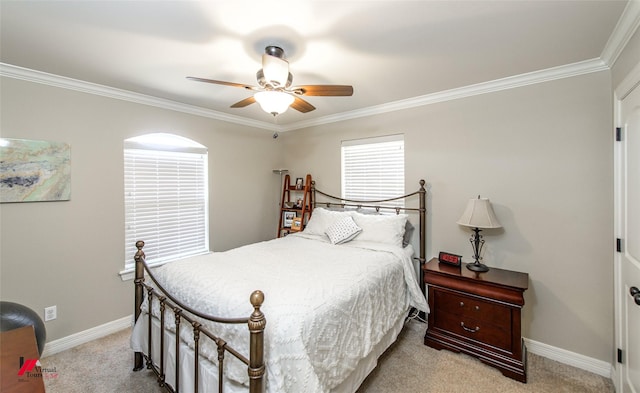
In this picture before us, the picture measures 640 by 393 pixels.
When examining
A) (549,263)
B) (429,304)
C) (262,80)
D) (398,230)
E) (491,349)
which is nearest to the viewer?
(262,80)

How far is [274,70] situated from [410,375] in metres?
2.47

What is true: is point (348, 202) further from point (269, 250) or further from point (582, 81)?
point (582, 81)

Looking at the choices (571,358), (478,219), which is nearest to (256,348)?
(478,219)

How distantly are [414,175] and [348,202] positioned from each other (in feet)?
3.16

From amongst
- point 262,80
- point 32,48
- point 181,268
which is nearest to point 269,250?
point 181,268

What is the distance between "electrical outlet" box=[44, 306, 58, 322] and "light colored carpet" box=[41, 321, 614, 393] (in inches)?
12.8

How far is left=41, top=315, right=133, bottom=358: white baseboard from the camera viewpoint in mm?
2391

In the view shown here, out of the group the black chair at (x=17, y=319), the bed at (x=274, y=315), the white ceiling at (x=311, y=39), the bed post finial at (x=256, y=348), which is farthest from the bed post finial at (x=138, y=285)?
the white ceiling at (x=311, y=39)

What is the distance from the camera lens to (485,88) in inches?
103

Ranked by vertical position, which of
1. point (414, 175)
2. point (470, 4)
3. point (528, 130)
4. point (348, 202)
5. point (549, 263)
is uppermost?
point (470, 4)

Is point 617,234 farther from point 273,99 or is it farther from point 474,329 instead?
point 273,99

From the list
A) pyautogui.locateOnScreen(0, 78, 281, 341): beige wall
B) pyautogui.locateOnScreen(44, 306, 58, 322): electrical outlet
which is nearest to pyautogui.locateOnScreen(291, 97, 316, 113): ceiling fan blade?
pyautogui.locateOnScreen(0, 78, 281, 341): beige wall

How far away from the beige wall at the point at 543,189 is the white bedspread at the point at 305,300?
36.9 inches

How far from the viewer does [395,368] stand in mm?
2209
